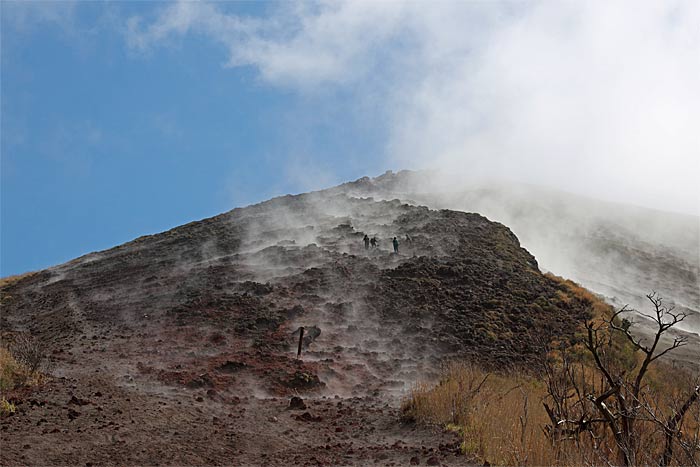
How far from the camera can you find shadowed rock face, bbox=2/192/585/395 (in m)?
14.4

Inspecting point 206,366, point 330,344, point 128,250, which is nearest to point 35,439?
point 206,366

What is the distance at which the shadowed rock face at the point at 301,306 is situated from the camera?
1439 centimetres

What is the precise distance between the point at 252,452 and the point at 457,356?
33.2 feet

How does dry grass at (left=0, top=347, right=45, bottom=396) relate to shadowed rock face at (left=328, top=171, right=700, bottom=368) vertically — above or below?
below

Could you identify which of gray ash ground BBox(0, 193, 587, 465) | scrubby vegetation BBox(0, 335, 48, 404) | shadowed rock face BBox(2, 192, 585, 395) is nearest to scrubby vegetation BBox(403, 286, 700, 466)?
gray ash ground BBox(0, 193, 587, 465)

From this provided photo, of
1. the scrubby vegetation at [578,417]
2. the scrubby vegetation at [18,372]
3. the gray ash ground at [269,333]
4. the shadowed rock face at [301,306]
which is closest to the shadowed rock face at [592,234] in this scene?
the shadowed rock face at [301,306]

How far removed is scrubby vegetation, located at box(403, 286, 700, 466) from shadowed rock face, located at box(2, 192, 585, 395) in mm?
5037

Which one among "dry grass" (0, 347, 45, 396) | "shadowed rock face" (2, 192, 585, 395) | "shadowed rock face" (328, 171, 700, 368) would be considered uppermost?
"shadowed rock face" (328, 171, 700, 368)

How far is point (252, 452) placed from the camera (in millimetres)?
7059

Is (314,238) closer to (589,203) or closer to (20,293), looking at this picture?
(20,293)

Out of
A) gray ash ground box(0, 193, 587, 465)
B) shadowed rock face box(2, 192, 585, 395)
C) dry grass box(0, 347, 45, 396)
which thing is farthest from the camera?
shadowed rock face box(2, 192, 585, 395)

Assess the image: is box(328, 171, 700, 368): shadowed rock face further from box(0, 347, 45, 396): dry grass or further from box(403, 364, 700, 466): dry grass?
box(0, 347, 45, 396): dry grass

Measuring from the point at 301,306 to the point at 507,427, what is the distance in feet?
43.2

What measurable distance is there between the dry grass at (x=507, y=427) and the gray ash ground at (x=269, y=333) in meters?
0.30
